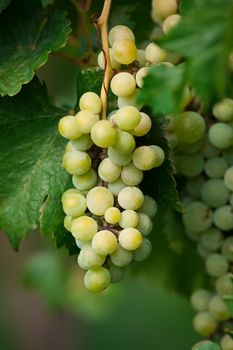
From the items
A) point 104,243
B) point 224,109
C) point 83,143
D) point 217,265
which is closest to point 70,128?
point 83,143

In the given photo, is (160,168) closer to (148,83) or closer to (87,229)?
(87,229)

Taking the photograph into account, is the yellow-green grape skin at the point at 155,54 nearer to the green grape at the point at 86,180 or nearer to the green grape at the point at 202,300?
the green grape at the point at 86,180

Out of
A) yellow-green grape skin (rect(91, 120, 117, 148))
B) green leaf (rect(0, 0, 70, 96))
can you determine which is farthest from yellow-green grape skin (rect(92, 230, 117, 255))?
green leaf (rect(0, 0, 70, 96))

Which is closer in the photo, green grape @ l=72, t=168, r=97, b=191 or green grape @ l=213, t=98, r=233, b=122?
green grape @ l=72, t=168, r=97, b=191

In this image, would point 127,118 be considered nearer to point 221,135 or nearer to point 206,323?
point 221,135

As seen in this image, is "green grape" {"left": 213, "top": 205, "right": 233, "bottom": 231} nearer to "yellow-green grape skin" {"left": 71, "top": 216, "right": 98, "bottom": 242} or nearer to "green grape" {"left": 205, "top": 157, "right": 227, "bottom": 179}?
"green grape" {"left": 205, "top": 157, "right": 227, "bottom": 179}

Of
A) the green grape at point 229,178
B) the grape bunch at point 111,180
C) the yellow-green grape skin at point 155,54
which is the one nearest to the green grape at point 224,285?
the green grape at point 229,178

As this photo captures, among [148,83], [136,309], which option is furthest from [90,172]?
[136,309]
